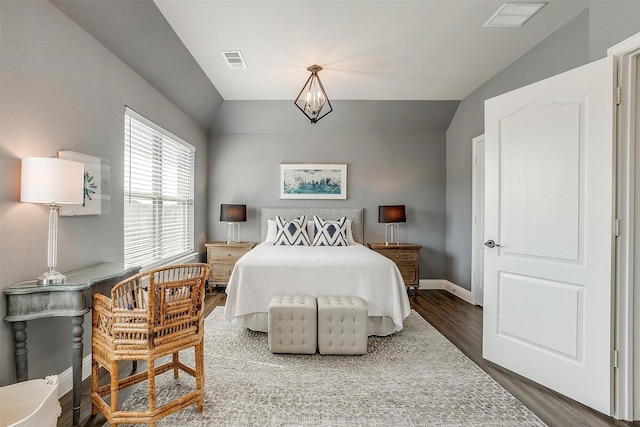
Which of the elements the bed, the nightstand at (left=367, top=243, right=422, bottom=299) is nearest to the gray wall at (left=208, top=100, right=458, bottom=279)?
the nightstand at (left=367, top=243, right=422, bottom=299)

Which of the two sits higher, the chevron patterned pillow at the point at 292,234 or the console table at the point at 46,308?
the chevron patterned pillow at the point at 292,234

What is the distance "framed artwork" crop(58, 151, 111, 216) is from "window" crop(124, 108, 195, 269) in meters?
0.45

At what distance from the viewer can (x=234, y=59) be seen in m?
3.51

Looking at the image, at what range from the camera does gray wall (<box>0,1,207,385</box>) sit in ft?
5.84

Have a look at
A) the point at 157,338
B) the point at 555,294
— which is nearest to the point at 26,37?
the point at 157,338

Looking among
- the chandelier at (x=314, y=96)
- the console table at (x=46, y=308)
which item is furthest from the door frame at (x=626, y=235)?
the console table at (x=46, y=308)

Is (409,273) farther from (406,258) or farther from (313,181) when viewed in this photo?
(313,181)

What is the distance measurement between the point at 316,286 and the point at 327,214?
2277 mm

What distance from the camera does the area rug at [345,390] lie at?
1922mm

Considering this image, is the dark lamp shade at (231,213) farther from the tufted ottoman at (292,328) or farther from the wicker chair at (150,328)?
the wicker chair at (150,328)

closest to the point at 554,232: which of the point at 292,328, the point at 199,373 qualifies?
the point at 292,328

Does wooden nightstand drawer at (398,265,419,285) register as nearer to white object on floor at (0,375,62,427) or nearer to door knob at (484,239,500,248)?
door knob at (484,239,500,248)

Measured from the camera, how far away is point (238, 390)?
2.22 metres

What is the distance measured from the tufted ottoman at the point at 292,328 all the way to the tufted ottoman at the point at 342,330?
76 millimetres
